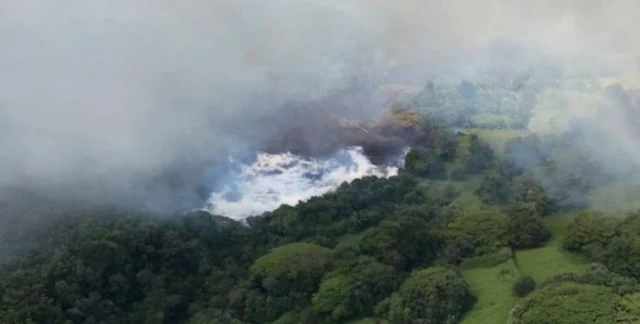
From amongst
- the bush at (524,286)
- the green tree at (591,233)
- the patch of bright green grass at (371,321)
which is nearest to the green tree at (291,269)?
the patch of bright green grass at (371,321)

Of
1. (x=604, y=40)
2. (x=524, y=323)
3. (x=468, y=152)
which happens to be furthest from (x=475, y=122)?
(x=524, y=323)

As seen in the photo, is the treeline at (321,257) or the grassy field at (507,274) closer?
the grassy field at (507,274)

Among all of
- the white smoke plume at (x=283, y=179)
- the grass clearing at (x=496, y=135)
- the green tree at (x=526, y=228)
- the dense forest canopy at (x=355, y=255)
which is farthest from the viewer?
the grass clearing at (x=496, y=135)

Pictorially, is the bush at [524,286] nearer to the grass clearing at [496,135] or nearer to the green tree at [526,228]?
the green tree at [526,228]

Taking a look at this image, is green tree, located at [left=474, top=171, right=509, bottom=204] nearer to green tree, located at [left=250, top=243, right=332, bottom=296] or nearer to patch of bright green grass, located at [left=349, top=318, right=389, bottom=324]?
green tree, located at [left=250, top=243, right=332, bottom=296]

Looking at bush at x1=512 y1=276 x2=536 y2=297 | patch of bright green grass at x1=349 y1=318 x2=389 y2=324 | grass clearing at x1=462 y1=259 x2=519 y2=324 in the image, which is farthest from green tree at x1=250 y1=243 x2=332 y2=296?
bush at x1=512 y1=276 x2=536 y2=297
